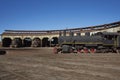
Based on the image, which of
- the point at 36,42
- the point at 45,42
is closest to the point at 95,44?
the point at 36,42

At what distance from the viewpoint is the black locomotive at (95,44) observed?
25.0 m

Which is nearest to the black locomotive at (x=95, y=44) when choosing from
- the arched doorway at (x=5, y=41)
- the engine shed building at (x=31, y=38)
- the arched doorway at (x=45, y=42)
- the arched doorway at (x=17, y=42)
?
the engine shed building at (x=31, y=38)

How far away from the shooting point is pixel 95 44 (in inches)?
992

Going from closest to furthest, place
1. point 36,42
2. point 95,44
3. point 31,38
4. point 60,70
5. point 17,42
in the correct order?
point 60,70 → point 95,44 → point 17,42 → point 36,42 → point 31,38

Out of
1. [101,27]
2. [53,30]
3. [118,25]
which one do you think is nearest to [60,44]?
[118,25]

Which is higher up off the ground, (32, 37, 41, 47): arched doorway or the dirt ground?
(32, 37, 41, 47): arched doorway

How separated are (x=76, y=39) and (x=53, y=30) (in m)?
36.9

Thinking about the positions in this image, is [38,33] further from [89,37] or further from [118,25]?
[89,37]

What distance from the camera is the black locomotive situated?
25.0 meters

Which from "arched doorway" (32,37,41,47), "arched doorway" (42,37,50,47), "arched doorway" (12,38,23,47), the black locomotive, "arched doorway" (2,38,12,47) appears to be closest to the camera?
the black locomotive

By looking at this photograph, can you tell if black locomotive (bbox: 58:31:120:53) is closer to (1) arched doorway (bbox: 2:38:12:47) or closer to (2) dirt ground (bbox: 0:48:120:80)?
(2) dirt ground (bbox: 0:48:120:80)

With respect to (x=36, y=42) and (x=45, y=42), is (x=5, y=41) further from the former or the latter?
(x=45, y=42)

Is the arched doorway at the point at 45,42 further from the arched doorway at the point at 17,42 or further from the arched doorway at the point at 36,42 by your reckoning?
the arched doorway at the point at 17,42

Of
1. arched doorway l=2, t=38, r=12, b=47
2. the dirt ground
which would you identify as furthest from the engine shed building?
the dirt ground
